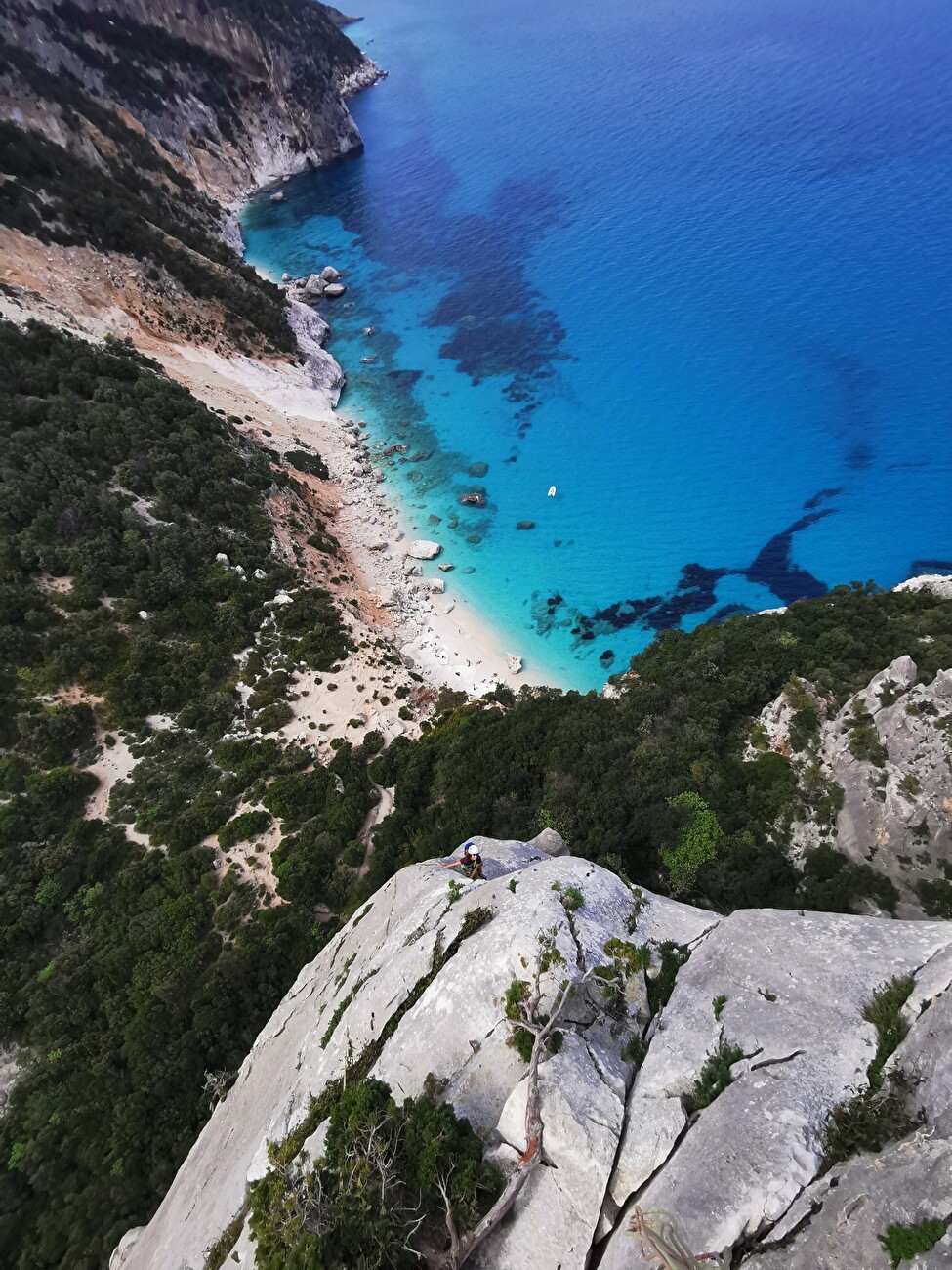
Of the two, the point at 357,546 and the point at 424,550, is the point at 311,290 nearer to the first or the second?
the point at 357,546

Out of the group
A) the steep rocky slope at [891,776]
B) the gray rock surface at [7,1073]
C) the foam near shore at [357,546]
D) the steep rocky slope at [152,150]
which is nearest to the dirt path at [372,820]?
the foam near shore at [357,546]

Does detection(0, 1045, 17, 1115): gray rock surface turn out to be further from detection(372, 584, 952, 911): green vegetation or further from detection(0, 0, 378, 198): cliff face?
detection(0, 0, 378, 198): cliff face

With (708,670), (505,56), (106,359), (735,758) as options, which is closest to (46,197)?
(106,359)

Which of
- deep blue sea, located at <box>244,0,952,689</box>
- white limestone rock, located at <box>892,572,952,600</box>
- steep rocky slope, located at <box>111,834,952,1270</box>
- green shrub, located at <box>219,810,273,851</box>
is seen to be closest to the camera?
steep rocky slope, located at <box>111,834,952,1270</box>

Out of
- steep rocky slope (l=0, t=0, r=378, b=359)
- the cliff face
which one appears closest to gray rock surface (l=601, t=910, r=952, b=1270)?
steep rocky slope (l=0, t=0, r=378, b=359)

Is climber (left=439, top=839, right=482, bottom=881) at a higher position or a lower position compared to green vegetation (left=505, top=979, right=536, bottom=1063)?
higher

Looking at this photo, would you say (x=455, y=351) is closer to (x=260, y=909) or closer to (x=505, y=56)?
(x=260, y=909)

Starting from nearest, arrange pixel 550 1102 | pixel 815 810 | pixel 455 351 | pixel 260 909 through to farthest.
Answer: pixel 550 1102 → pixel 815 810 → pixel 260 909 → pixel 455 351

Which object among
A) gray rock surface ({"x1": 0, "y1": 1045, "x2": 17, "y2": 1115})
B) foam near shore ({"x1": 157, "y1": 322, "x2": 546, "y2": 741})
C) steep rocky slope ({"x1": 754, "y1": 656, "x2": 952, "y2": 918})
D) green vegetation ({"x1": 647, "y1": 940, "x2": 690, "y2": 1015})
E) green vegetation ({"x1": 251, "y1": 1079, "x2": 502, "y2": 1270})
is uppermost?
foam near shore ({"x1": 157, "y1": 322, "x2": 546, "y2": 741})
